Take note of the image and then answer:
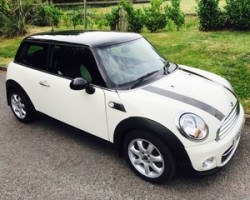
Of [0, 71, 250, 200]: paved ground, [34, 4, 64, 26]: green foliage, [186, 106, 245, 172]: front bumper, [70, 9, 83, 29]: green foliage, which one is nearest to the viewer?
[186, 106, 245, 172]: front bumper

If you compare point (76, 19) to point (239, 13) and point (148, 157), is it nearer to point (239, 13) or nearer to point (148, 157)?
point (239, 13)

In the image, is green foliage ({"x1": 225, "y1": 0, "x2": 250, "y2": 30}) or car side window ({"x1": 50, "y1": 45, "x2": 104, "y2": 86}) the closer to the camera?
car side window ({"x1": 50, "y1": 45, "x2": 104, "y2": 86})

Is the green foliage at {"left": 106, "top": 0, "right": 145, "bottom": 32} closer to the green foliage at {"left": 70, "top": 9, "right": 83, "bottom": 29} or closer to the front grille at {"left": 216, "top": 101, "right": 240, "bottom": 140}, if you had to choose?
the green foliage at {"left": 70, "top": 9, "right": 83, "bottom": 29}

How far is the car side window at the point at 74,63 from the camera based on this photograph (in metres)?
4.30

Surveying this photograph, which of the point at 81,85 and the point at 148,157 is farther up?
the point at 81,85

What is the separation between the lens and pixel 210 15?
32.6ft

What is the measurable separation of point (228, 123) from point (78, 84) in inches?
71.7

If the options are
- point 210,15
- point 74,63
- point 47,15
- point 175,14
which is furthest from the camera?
point 47,15

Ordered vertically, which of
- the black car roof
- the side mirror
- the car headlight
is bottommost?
the car headlight

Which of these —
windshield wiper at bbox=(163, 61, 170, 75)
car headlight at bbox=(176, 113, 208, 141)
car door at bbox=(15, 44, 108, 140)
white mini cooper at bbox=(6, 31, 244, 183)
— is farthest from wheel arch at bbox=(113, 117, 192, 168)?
windshield wiper at bbox=(163, 61, 170, 75)

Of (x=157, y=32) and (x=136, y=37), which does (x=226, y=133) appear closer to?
(x=136, y=37)

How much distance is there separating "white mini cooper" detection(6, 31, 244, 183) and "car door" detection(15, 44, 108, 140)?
0.01 meters

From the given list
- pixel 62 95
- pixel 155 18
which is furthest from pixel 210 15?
pixel 62 95

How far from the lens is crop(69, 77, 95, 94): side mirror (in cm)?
411
